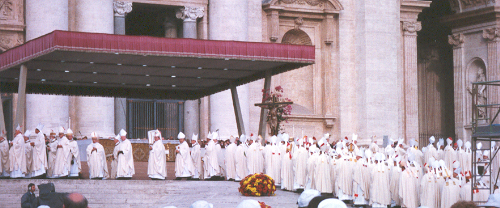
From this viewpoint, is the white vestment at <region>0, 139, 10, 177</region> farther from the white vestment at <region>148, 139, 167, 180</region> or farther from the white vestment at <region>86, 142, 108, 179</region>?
the white vestment at <region>148, 139, 167, 180</region>

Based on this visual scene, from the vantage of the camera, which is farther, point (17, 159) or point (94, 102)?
point (94, 102)

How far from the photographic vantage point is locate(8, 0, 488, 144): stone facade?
28719 mm

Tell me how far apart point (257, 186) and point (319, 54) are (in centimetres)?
1399

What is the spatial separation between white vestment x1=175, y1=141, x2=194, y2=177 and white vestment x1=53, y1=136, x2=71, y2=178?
301 centimetres

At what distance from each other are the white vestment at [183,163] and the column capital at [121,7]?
863 centimetres

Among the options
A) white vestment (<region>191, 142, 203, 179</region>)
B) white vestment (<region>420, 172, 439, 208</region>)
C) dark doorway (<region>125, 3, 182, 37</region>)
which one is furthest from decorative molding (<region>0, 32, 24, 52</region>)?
white vestment (<region>420, 172, 439, 208</region>)

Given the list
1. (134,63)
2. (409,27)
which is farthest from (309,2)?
(134,63)

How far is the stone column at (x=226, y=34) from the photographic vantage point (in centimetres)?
3062

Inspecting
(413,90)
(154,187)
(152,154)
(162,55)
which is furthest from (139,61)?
(413,90)

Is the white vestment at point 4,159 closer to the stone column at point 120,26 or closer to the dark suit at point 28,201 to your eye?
the dark suit at point 28,201

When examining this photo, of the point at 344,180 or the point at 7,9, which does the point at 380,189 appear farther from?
the point at 7,9

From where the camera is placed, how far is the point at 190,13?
3094cm

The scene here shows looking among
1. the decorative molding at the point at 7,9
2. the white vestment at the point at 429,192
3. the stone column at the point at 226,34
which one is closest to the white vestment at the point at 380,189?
the white vestment at the point at 429,192

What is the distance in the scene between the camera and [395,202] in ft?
69.7
